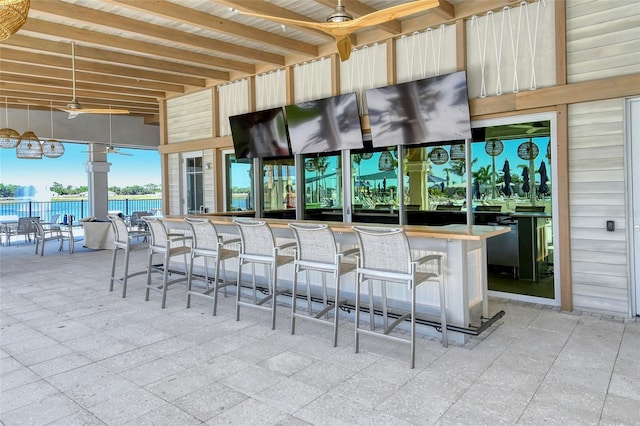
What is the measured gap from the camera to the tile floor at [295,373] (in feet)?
7.87

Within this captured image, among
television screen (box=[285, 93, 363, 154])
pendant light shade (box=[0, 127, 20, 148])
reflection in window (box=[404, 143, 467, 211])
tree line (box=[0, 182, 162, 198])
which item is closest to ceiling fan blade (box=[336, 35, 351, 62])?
television screen (box=[285, 93, 363, 154])

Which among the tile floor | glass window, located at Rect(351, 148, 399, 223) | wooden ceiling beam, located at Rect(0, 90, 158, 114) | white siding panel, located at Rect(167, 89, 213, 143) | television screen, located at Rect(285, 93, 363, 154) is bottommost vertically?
the tile floor

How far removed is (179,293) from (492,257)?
4.11 meters

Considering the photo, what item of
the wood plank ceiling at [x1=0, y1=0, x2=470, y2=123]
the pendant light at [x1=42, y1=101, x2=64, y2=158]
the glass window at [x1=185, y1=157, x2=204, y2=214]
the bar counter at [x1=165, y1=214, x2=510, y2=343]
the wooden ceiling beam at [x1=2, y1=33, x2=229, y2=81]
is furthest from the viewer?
the pendant light at [x1=42, y1=101, x2=64, y2=158]

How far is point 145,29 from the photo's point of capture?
5.27 meters

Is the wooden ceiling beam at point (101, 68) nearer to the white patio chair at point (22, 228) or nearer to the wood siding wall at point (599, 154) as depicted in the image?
the white patio chair at point (22, 228)

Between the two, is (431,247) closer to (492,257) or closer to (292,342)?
(292,342)

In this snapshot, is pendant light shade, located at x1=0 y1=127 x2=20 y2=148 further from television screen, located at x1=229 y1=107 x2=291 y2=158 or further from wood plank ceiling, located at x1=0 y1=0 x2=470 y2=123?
television screen, located at x1=229 y1=107 x2=291 y2=158

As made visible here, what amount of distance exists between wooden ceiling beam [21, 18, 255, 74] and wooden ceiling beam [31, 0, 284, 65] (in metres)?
0.65

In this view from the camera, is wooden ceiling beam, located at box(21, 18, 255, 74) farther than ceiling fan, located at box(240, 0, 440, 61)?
Yes

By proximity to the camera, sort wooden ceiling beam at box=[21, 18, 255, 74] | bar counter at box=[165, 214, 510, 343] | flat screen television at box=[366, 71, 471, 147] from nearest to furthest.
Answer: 1. bar counter at box=[165, 214, 510, 343]
2. flat screen television at box=[366, 71, 471, 147]
3. wooden ceiling beam at box=[21, 18, 255, 74]

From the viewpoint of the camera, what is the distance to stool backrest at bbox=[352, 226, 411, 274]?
307cm

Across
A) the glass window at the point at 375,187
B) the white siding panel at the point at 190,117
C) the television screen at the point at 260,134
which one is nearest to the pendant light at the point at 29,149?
the white siding panel at the point at 190,117

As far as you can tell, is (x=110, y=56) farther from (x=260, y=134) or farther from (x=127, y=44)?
(x=260, y=134)
